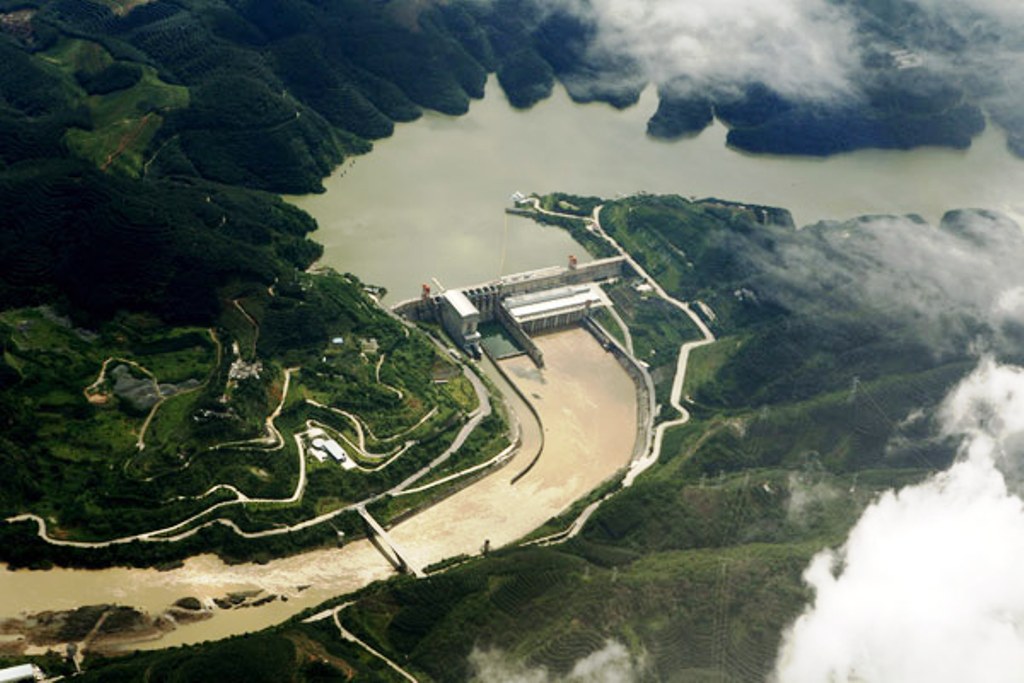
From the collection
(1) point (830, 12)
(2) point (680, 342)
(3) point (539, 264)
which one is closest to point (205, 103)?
(3) point (539, 264)

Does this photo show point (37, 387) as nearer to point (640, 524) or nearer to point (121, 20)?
point (640, 524)

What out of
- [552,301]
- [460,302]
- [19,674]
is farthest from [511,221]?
[19,674]

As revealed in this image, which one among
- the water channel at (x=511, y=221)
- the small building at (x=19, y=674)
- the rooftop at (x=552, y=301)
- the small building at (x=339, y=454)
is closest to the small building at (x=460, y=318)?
the water channel at (x=511, y=221)

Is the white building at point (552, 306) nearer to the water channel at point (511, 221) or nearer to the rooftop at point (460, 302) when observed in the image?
the water channel at point (511, 221)

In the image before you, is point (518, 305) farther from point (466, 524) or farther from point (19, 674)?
point (19, 674)

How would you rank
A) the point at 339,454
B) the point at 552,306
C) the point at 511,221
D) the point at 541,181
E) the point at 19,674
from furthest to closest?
the point at 541,181 < the point at 511,221 < the point at 552,306 < the point at 339,454 < the point at 19,674

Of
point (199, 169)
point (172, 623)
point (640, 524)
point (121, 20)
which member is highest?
point (121, 20)

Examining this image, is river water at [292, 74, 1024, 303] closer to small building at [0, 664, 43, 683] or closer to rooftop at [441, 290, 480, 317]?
rooftop at [441, 290, 480, 317]
